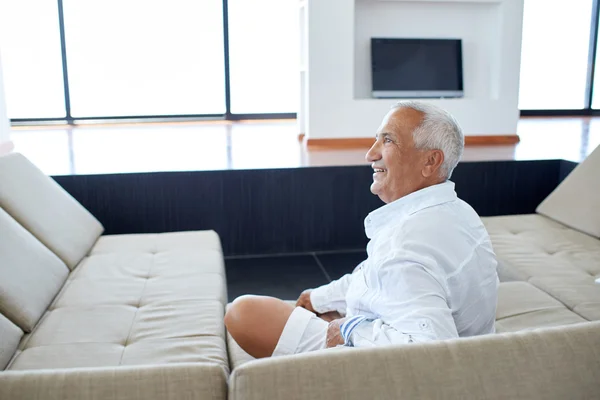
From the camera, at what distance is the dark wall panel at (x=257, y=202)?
3555 mm

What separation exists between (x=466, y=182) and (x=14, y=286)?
9.81 feet

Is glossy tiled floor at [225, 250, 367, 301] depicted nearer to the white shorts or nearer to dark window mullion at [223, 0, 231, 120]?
the white shorts

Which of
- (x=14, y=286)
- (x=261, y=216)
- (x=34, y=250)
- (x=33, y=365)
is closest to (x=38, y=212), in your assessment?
(x=34, y=250)

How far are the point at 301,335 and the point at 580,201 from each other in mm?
1979

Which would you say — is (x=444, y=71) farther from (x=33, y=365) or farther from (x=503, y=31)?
(x=33, y=365)

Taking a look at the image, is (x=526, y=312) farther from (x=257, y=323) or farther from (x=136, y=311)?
(x=136, y=311)

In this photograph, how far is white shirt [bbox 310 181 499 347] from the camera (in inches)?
47.6

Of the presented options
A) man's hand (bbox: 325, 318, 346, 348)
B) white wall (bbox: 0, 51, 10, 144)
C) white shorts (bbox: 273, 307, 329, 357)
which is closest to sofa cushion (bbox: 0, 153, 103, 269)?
white shorts (bbox: 273, 307, 329, 357)

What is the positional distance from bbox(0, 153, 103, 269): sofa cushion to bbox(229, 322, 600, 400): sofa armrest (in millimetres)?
1609

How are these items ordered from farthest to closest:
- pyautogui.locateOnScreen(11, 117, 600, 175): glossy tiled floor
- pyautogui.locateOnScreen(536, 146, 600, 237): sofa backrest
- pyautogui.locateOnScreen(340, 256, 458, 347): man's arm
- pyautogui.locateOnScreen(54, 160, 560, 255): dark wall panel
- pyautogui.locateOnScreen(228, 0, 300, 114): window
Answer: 1. pyautogui.locateOnScreen(228, 0, 300, 114): window
2. pyautogui.locateOnScreen(11, 117, 600, 175): glossy tiled floor
3. pyautogui.locateOnScreen(54, 160, 560, 255): dark wall panel
4. pyautogui.locateOnScreen(536, 146, 600, 237): sofa backrest
5. pyautogui.locateOnScreen(340, 256, 458, 347): man's arm

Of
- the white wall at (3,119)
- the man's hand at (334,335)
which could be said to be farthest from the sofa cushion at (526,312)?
the white wall at (3,119)

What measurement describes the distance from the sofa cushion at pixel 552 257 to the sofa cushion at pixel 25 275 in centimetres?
174

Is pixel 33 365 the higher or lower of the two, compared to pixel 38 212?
lower

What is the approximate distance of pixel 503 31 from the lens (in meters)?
5.64
